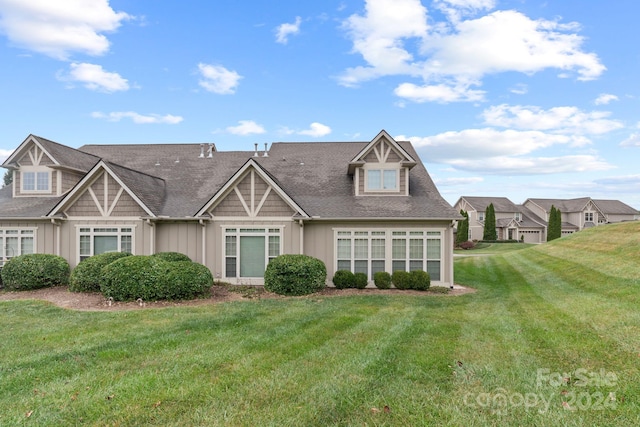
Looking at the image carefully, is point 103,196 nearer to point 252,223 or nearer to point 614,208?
point 252,223

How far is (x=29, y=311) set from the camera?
398 inches

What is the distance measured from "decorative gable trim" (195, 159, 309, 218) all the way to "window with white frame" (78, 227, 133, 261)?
3.46m

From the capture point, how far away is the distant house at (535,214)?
2160 inches

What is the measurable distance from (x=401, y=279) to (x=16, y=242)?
56.6 ft

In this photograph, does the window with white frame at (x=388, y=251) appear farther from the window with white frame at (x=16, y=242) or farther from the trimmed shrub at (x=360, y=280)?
the window with white frame at (x=16, y=242)

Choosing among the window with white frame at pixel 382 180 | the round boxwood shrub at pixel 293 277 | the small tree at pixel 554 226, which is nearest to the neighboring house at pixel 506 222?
the small tree at pixel 554 226

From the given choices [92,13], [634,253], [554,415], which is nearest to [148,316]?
[554,415]

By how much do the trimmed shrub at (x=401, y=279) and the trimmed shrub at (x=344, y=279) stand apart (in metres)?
1.67

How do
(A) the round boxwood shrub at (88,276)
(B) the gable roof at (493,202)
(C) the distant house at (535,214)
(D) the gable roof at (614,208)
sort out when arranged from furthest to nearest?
(D) the gable roof at (614,208)
(B) the gable roof at (493,202)
(C) the distant house at (535,214)
(A) the round boxwood shrub at (88,276)

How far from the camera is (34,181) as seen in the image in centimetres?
1675

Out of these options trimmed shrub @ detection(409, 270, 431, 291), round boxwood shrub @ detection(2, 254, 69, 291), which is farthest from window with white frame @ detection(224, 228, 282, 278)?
round boxwood shrub @ detection(2, 254, 69, 291)

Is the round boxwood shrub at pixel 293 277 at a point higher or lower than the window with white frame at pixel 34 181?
lower

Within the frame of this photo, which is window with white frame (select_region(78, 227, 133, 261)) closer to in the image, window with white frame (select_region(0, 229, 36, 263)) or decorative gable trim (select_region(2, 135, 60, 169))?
window with white frame (select_region(0, 229, 36, 263))

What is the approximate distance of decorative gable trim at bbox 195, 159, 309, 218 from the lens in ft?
47.5
